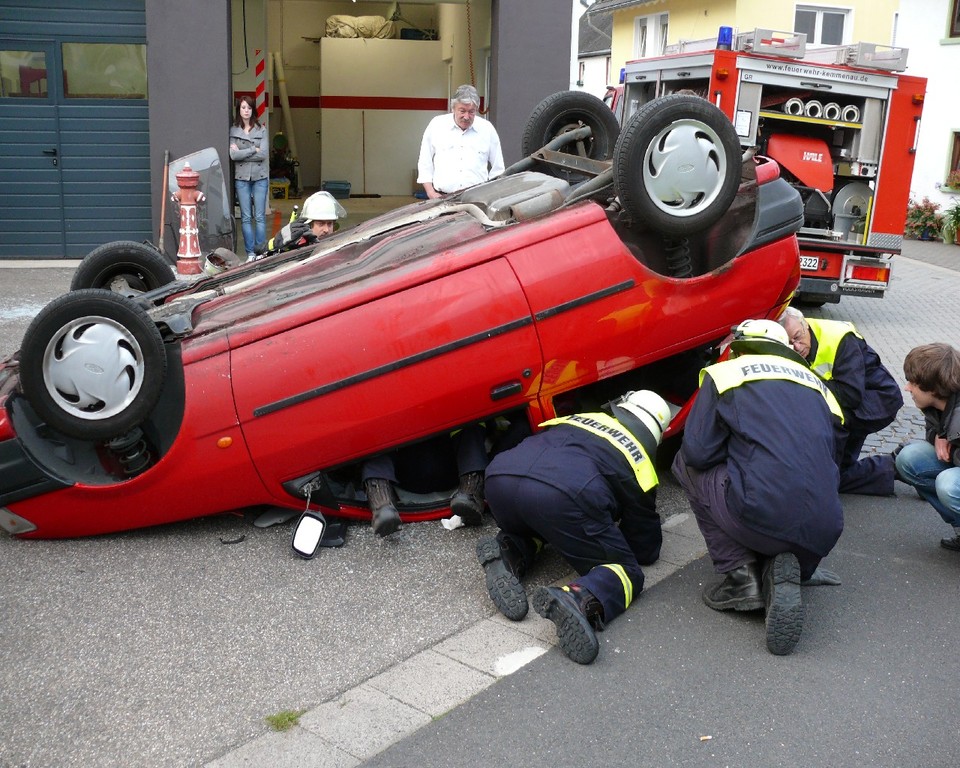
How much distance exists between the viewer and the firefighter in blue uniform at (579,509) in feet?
13.5

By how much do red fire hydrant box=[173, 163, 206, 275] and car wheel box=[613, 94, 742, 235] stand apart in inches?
221

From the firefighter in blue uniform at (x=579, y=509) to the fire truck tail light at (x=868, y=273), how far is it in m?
6.06

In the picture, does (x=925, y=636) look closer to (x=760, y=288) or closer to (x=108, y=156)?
(x=760, y=288)

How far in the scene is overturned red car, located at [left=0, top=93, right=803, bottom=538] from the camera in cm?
456

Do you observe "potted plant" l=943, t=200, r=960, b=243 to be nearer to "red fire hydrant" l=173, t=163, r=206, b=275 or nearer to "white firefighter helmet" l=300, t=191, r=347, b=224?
"red fire hydrant" l=173, t=163, r=206, b=275

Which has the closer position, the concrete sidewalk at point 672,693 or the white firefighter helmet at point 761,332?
the concrete sidewalk at point 672,693

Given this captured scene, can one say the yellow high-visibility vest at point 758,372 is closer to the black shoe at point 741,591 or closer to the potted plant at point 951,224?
the black shoe at point 741,591

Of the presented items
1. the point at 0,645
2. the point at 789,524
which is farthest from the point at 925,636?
the point at 0,645

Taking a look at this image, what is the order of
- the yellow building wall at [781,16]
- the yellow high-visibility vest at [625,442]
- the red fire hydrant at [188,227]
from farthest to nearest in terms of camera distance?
the yellow building wall at [781,16] → the red fire hydrant at [188,227] → the yellow high-visibility vest at [625,442]

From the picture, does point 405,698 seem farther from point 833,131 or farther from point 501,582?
point 833,131

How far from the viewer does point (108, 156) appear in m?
12.0

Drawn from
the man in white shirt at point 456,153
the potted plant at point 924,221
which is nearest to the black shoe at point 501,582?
the man in white shirt at point 456,153

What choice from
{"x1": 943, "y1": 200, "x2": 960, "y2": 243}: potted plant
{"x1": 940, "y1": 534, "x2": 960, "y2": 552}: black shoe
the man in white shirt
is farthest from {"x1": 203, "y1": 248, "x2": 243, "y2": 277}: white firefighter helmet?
{"x1": 943, "y1": 200, "x2": 960, "y2": 243}: potted plant

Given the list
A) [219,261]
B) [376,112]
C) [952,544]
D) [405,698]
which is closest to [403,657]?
[405,698]
